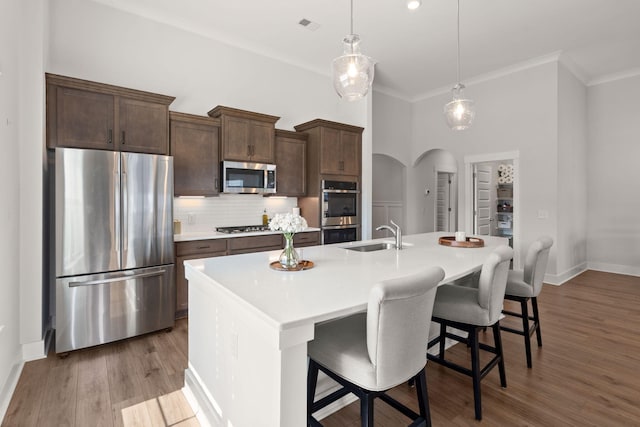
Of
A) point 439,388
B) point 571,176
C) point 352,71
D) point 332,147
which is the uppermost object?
point 352,71

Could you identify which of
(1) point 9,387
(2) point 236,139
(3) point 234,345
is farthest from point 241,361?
(2) point 236,139

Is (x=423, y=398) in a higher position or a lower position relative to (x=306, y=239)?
lower

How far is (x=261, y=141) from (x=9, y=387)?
3.16 metres

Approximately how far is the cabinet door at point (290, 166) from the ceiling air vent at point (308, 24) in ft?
4.59

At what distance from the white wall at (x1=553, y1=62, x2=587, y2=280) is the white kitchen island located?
11.7ft

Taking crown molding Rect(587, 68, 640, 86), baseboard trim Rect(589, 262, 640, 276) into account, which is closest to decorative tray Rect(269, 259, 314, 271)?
baseboard trim Rect(589, 262, 640, 276)

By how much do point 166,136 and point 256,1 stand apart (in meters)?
1.74

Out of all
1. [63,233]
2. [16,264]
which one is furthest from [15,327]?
[63,233]

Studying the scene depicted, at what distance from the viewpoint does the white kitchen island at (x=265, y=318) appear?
120cm

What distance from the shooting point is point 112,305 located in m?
2.85

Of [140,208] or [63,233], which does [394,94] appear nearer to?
[140,208]

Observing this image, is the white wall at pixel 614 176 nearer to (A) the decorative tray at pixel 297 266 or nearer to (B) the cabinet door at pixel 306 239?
(B) the cabinet door at pixel 306 239

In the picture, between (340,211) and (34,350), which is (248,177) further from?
(34,350)

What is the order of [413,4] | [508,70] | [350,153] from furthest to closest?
[508,70] → [350,153] → [413,4]
